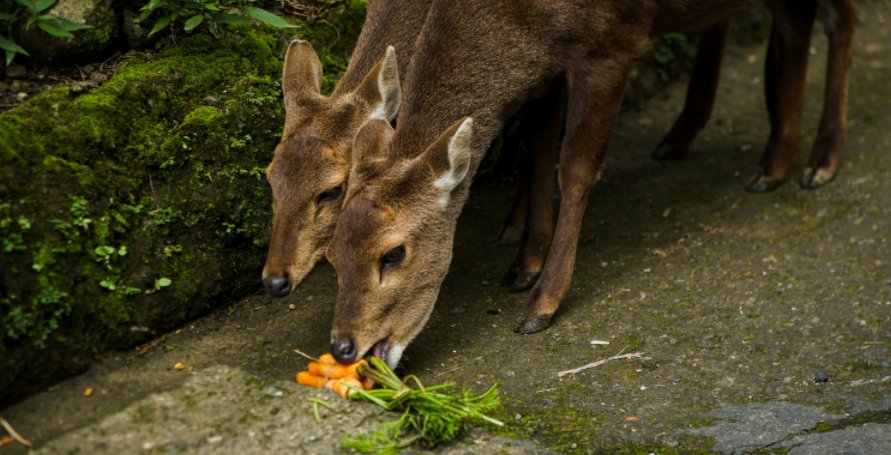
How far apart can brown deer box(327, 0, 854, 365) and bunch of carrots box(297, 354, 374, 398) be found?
0.20ft

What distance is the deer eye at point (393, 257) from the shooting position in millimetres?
5438

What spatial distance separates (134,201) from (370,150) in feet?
4.17

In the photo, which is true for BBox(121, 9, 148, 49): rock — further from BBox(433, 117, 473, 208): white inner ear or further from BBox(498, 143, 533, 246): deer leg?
BBox(498, 143, 533, 246): deer leg

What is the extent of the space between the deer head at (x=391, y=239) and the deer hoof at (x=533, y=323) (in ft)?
2.23

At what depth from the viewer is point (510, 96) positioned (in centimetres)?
613

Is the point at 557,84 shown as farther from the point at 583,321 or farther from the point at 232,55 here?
the point at 232,55

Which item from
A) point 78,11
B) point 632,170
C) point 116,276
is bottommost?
point 632,170

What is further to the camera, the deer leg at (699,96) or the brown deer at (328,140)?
the deer leg at (699,96)

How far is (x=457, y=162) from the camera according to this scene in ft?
18.2

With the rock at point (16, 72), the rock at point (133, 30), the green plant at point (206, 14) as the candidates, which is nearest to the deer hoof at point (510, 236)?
the green plant at point (206, 14)

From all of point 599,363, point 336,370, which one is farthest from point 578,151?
point 336,370

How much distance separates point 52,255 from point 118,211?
20.5 inches

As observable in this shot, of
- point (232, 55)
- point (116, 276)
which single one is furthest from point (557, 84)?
point (116, 276)

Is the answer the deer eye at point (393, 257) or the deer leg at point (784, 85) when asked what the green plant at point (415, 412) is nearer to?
the deer eye at point (393, 257)
